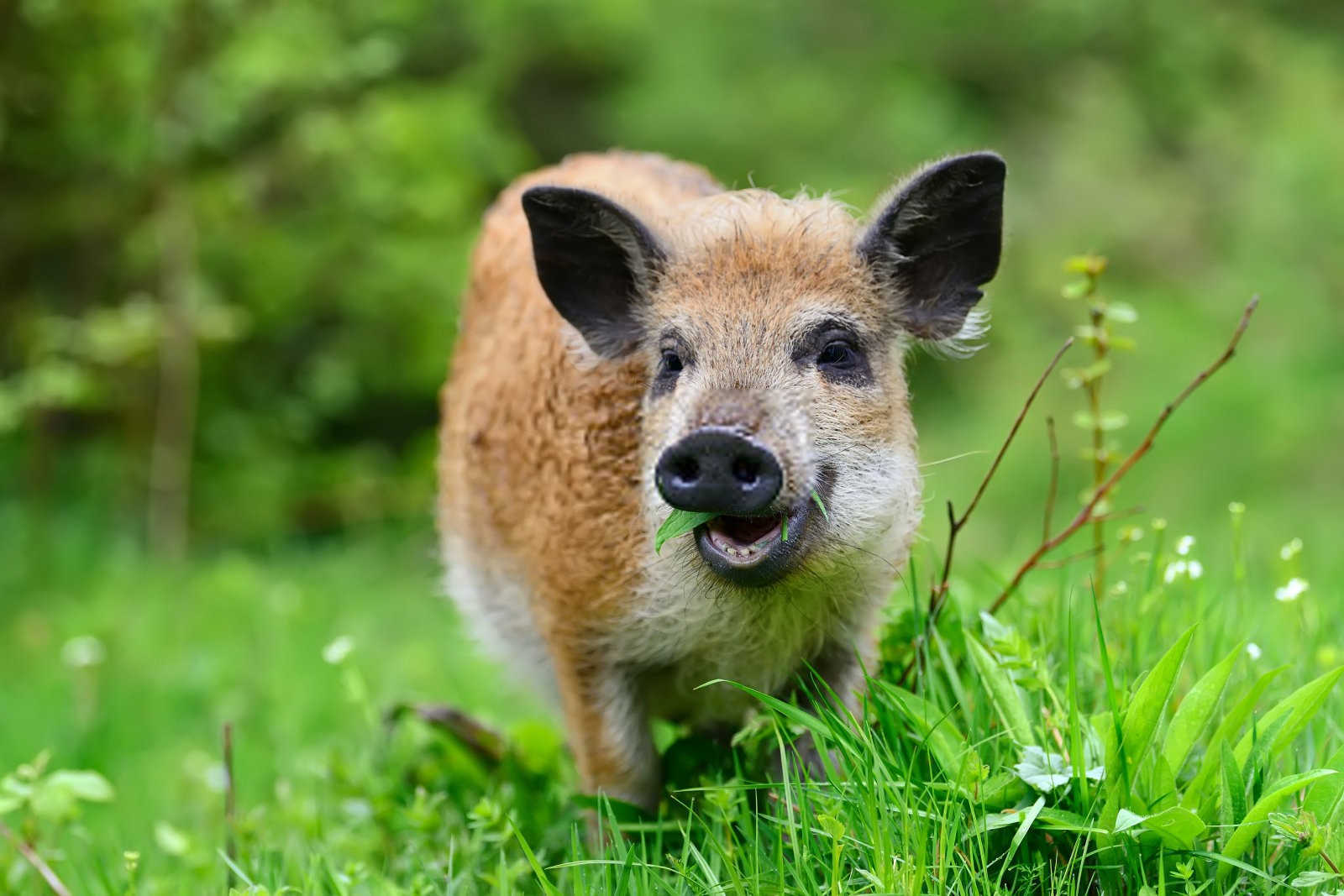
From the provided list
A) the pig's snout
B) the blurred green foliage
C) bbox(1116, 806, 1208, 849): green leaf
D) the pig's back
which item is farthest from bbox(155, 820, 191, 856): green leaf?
the blurred green foliage

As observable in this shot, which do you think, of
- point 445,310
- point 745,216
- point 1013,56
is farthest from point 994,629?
point 1013,56

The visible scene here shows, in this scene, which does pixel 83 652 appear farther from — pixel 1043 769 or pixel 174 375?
pixel 1043 769

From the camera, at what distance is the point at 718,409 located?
3.06 m

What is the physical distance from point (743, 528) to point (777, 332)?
487 mm

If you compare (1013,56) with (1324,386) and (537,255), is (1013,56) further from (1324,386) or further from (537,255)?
(537,255)

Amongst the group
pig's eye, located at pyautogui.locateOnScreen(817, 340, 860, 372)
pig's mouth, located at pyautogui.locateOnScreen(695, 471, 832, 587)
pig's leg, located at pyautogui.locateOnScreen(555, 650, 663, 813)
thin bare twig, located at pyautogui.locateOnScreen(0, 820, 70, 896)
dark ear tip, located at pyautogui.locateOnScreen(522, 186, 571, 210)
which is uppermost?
dark ear tip, located at pyautogui.locateOnScreen(522, 186, 571, 210)

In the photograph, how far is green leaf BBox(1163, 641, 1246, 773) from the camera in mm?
2924

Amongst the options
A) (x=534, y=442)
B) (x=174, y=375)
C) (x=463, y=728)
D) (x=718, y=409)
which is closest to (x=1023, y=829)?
(x=718, y=409)

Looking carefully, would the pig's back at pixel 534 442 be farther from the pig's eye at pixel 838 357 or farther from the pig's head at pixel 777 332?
the pig's eye at pixel 838 357

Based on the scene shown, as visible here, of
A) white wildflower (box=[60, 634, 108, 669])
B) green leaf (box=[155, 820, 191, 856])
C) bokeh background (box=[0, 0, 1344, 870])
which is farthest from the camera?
bokeh background (box=[0, 0, 1344, 870])

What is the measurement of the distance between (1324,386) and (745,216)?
779 centimetres

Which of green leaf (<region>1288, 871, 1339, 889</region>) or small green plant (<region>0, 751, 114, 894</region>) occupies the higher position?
green leaf (<region>1288, 871, 1339, 889</region>)

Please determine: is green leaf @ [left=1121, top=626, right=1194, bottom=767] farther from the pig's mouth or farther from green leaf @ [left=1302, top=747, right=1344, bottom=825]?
the pig's mouth

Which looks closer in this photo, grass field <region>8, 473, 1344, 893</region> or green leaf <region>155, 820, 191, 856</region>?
grass field <region>8, 473, 1344, 893</region>
